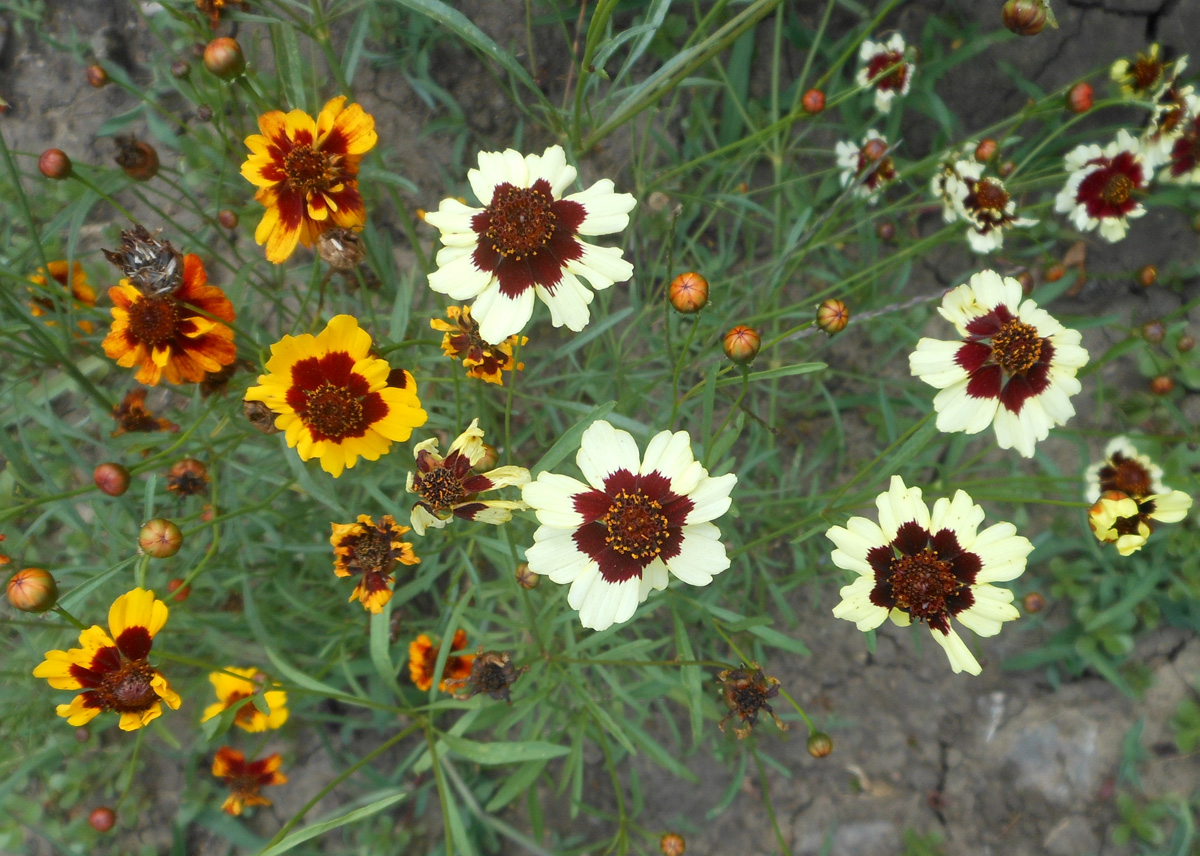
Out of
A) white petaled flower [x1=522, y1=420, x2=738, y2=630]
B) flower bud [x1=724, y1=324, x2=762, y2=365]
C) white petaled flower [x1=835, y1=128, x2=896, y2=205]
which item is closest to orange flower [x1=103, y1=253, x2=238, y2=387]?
white petaled flower [x1=522, y1=420, x2=738, y2=630]

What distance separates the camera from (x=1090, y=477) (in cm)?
231

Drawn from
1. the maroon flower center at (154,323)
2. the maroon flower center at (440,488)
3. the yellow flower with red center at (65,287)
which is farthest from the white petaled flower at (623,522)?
the yellow flower with red center at (65,287)

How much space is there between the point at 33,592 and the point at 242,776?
55.2 inches

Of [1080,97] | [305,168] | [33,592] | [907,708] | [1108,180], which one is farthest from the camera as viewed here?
[907,708]

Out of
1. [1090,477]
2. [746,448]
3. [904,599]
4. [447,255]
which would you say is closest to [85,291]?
[447,255]

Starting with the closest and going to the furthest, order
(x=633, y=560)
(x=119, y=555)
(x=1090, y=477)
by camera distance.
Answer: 1. (x=633, y=560)
2. (x=119, y=555)
3. (x=1090, y=477)

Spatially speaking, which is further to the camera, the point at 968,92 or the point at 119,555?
the point at 968,92

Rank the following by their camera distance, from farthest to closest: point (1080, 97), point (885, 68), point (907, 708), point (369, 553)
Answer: point (907, 708) < point (885, 68) < point (1080, 97) < point (369, 553)

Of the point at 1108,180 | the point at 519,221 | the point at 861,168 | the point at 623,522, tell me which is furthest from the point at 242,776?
the point at 1108,180

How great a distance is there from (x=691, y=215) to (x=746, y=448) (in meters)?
0.88

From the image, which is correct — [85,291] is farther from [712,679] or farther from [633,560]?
[712,679]

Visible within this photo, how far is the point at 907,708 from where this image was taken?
2.83m

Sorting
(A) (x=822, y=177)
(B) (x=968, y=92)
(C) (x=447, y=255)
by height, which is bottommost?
(C) (x=447, y=255)

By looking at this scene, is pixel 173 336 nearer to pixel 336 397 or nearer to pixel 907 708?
pixel 336 397
